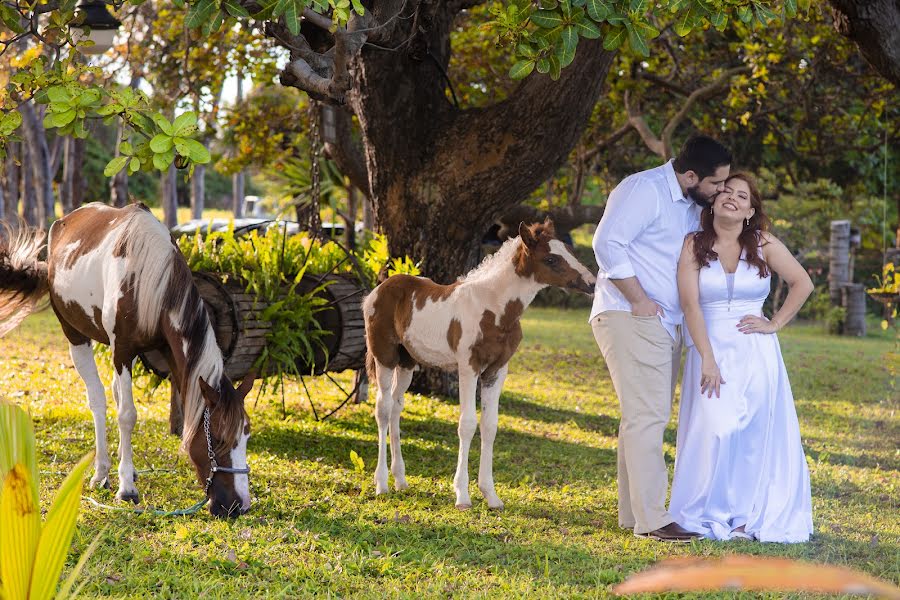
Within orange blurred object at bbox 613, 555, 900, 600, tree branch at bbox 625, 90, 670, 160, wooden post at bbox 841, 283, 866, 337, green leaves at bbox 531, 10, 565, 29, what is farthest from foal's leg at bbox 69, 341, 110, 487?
wooden post at bbox 841, 283, 866, 337

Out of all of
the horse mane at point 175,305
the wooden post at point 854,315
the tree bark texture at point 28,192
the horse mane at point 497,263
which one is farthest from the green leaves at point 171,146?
the tree bark texture at point 28,192

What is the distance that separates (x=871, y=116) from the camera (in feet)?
44.5

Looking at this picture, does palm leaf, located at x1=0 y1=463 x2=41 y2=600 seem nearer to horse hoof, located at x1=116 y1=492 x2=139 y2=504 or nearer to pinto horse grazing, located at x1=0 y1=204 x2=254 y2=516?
pinto horse grazing, located at x1=0 y1=204 x2=254 y2=516

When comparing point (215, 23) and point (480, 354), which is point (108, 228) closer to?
point (215, 23)

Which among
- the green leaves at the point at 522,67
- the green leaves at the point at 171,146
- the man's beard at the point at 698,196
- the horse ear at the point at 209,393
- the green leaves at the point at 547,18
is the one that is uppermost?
the green leaves at the point at 547,18

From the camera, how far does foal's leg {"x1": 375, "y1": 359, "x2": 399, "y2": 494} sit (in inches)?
251

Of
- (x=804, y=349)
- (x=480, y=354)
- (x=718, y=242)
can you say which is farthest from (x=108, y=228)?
(x=804, y=349)

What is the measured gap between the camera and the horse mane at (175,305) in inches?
217

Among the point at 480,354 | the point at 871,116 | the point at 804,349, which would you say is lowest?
the point at 804,349

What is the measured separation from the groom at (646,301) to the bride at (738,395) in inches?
6.4

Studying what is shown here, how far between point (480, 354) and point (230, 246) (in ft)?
10.4

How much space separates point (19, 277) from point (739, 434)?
198 inches

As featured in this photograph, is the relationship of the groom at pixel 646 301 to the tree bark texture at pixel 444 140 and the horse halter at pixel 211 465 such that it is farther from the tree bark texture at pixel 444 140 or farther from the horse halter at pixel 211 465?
the tree bark texture at pixel 444 140

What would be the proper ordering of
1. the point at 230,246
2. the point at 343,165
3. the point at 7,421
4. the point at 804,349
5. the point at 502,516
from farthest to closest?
the point at 804,349
the point at 343,165
the point at 230,246
the point at 502,516
the point at 7,421
